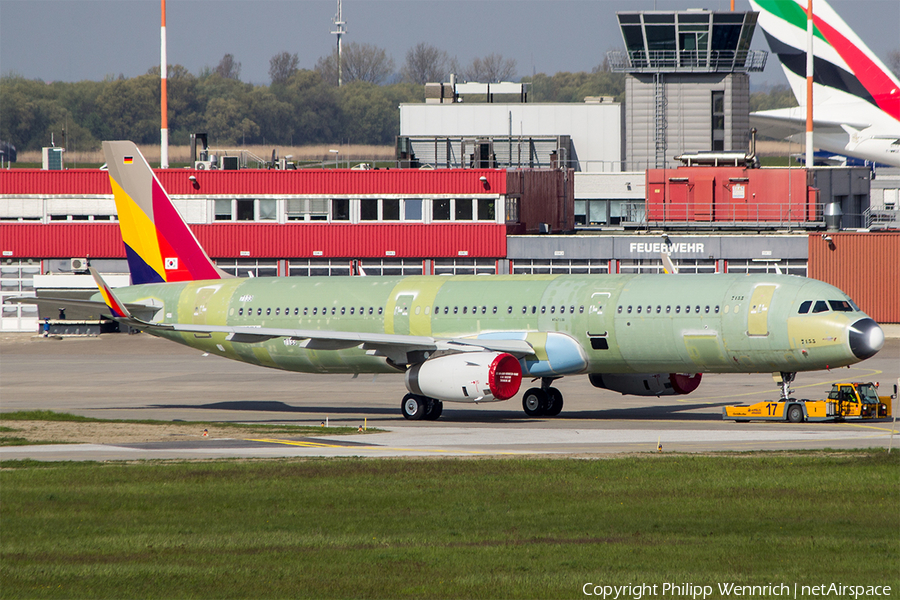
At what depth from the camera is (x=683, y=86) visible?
109 meters

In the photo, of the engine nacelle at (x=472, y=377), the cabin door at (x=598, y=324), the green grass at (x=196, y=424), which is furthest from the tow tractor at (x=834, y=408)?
the green grass at (x=196, y=424)

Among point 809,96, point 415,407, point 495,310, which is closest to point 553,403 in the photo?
point 495,310

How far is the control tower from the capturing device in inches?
4171

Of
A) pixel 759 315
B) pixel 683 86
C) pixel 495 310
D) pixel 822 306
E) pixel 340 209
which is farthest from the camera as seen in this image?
pixel 683 86

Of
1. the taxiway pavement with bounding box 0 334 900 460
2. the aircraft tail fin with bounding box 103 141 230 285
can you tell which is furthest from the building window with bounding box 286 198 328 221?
the aircraft tail fin with bounding box 103 141 230 285

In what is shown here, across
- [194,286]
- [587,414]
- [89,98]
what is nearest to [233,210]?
[194,286]

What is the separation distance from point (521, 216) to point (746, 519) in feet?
197

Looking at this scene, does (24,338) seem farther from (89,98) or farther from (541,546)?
(89,98)

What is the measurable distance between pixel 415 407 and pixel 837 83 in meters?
70.3

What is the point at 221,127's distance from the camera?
19688 centimetres

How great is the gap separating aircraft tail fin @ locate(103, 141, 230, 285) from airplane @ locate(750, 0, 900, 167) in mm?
65169

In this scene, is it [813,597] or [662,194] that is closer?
[813,597]

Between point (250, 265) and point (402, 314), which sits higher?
point (250, 265)

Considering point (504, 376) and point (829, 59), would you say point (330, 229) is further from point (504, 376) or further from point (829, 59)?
point (829, 59)
